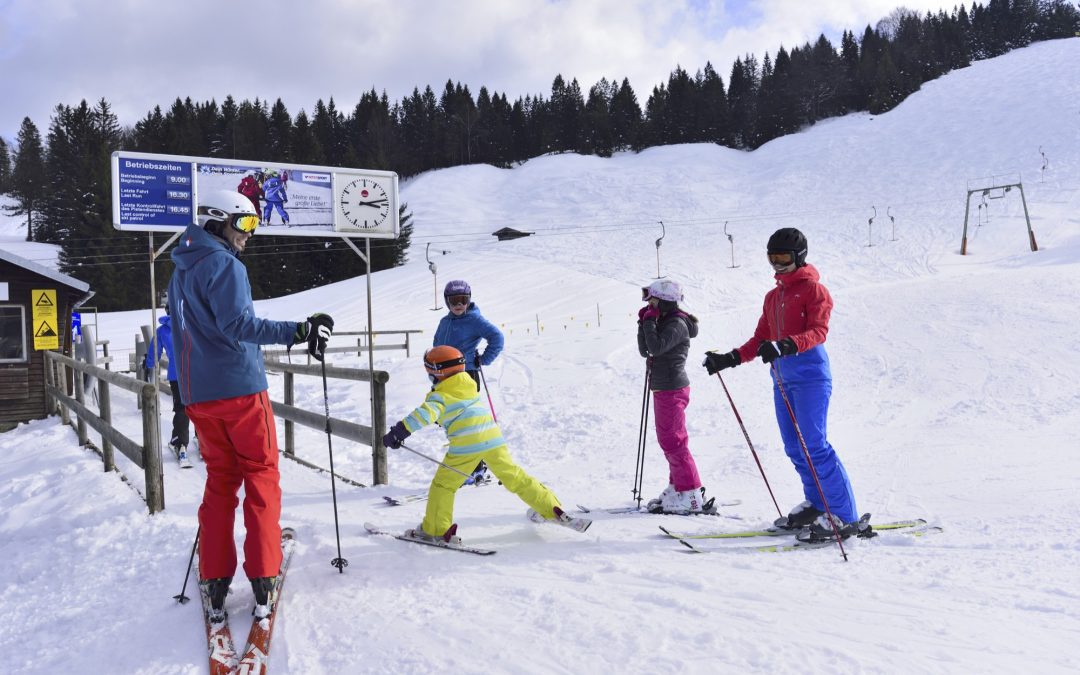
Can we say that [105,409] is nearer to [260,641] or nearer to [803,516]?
[260,641]

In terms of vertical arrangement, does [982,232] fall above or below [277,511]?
above

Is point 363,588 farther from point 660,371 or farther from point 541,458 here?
point 541,458

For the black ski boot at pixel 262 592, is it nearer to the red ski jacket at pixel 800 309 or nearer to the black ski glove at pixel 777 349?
the black ski glove at pixel 777 349

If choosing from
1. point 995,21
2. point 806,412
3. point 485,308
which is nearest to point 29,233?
point 485,308

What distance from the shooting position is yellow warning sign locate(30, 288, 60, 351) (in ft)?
40.3

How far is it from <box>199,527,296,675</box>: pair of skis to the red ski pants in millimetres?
179

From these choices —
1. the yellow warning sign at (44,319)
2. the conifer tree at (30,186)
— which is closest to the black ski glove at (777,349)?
the yellow warning sign at (44,319)

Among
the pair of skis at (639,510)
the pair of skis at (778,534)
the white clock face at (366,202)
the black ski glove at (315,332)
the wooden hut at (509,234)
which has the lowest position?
the pair of skis at (639,510)

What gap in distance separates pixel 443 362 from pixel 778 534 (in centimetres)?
237

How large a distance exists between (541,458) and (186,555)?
436 cm

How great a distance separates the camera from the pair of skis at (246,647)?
2.53 metres

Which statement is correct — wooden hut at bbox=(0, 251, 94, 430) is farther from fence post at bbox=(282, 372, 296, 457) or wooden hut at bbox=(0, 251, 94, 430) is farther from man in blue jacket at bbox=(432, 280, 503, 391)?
man in blue jacket at bbox=(432, 280, 503, 391)

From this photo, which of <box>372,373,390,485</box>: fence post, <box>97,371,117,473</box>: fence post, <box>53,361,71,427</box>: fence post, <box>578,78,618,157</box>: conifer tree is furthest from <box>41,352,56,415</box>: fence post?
<box>578,78,618,157</box>: conifer tree

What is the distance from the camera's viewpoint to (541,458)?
25.1ft
